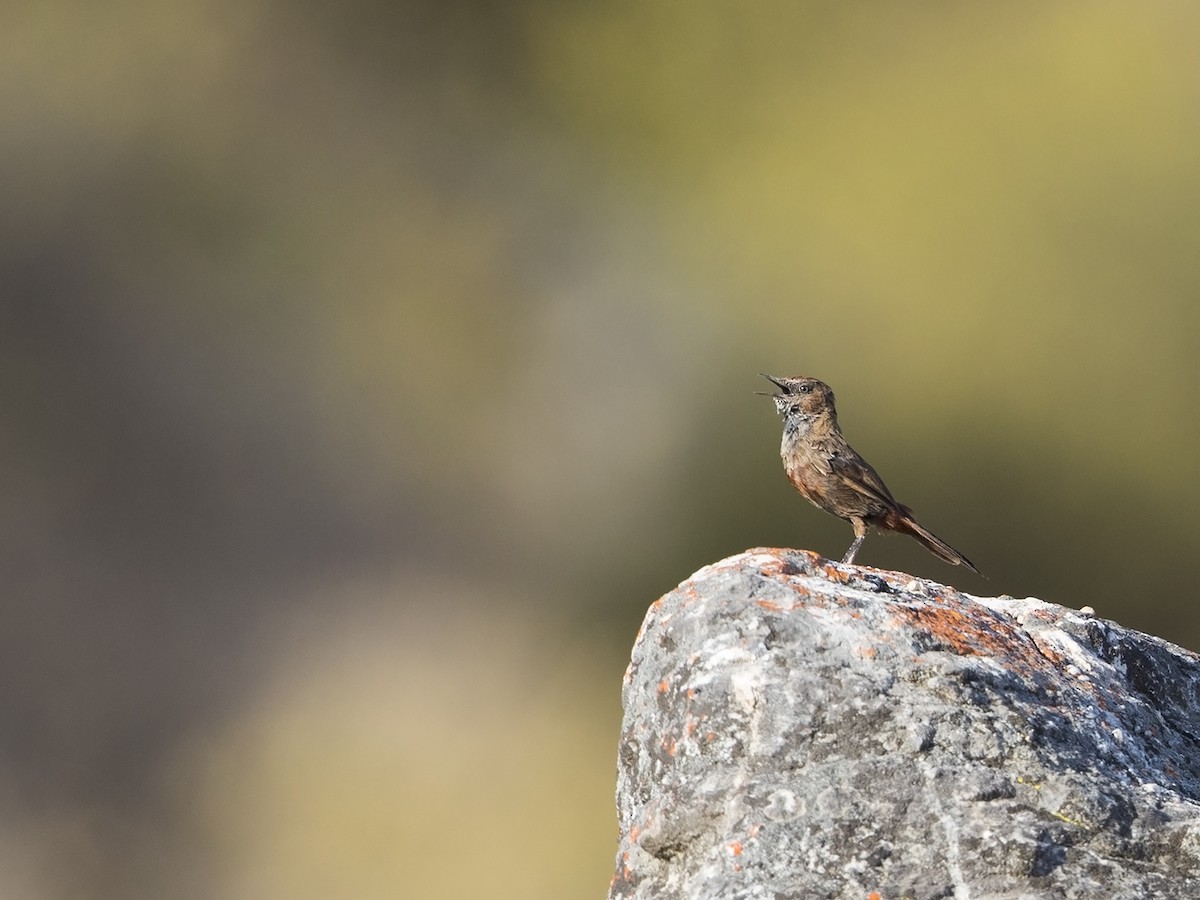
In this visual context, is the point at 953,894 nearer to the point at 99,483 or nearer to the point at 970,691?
the point at 970,691

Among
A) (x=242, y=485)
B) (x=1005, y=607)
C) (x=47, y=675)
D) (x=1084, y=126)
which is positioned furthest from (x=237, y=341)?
(x=1005, y=607)

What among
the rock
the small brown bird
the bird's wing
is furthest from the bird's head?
the rock

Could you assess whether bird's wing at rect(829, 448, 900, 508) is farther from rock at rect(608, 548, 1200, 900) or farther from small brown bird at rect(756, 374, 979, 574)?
rock at rect(608, 548, 1200, 900)

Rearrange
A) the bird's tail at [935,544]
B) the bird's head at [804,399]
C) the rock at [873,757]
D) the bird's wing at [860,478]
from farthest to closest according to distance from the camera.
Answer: the bird's head at [804,399], the bird's wing at [860,478], the bird's tail at [935,544], the rock at [873,757]

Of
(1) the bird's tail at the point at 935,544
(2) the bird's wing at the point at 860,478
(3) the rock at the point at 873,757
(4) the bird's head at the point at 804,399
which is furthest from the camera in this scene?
(4) the bird's head at the point at 804,399

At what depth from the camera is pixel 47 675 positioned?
64.2 ft

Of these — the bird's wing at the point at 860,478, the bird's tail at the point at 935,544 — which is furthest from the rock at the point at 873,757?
the bird's wing at the point at 860,478

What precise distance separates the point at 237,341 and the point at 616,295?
5.53 m

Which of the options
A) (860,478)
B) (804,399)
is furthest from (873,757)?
(804,399)

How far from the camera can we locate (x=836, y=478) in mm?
7000

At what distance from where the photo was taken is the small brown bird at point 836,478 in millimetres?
6961

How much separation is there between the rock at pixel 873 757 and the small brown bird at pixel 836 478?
2.45 meters

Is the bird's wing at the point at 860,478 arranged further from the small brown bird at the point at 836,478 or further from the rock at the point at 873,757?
the rock at the point at 873,757

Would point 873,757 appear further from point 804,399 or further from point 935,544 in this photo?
point 804,399
